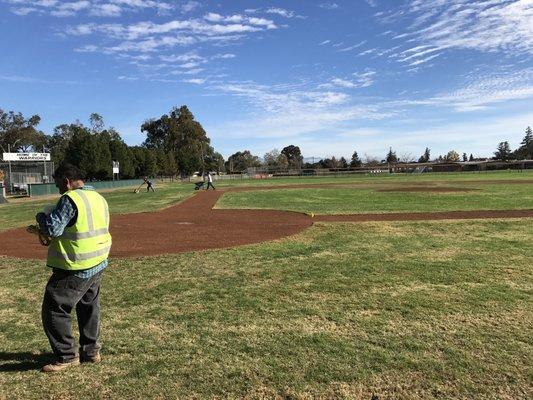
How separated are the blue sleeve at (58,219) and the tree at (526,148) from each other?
553 feet

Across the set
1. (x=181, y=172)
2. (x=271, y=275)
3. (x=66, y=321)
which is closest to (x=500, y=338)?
(x=271, y=275)

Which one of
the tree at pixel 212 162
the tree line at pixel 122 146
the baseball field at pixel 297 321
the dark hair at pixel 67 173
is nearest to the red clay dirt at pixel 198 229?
the baseball field at pixel 297 321

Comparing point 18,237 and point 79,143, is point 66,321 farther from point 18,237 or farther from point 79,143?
point 79,143

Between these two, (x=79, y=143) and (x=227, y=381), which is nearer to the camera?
(x=227, y=381)

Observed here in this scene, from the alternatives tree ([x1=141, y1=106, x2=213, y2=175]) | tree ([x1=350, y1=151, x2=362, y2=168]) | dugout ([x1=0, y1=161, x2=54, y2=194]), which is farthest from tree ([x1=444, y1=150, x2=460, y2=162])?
dugout ([x1=0, y1=161, x2=54, y2=194])

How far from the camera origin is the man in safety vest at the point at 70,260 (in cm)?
430

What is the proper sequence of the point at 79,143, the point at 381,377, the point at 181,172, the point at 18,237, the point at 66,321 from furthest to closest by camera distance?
the point at 181,172 < the point at 79,143 < the point at 18,237 < the point at 66,321 < the point at 381,377

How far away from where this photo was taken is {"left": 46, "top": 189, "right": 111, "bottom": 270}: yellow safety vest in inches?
172

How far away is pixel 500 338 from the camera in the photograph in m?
4.82

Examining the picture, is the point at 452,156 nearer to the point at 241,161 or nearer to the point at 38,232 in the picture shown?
the point at 241,161

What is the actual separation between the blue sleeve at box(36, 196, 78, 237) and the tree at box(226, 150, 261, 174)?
15669 centimetres

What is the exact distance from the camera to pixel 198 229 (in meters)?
14.0

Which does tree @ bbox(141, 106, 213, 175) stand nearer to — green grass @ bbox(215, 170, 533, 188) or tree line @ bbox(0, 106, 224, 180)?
tree line @ bbox(0, 106, 224, 180)

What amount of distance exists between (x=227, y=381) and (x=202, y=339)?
1.04 metres
